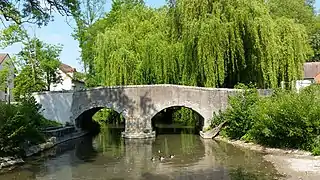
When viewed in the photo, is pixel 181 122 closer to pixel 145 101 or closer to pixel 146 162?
pixel 145 101

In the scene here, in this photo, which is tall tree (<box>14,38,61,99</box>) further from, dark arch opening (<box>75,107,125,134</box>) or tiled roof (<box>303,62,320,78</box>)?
tiled roof (<box>303,62,320,78</box>)

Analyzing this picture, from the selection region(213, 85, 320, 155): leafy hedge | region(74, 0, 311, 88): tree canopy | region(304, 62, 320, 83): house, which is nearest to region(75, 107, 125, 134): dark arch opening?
region(74, 0, 311, 88): tree canopy

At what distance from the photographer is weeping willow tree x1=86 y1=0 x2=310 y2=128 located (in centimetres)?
2466

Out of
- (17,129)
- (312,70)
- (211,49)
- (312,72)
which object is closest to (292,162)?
(211,49)

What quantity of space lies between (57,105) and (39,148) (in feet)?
25.3

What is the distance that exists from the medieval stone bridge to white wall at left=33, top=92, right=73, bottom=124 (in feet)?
1.93

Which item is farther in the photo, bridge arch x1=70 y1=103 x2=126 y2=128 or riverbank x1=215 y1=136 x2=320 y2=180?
bridge arch x1=70 y1=103 x2=126 y2=128

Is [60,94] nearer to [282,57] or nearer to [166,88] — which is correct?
[166,88]

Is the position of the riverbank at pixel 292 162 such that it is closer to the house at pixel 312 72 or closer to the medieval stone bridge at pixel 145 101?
the medieval stone bridge at pixel 145 101

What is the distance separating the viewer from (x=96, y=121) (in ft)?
123

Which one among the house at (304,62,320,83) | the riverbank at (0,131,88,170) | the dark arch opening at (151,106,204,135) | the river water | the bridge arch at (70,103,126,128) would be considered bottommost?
the river water

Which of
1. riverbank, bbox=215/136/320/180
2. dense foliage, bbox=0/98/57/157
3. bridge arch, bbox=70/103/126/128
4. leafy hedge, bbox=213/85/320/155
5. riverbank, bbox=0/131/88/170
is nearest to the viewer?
riverbank, bbox=215/136/320/180

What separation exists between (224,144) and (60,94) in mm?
11732

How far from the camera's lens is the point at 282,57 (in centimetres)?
2575
